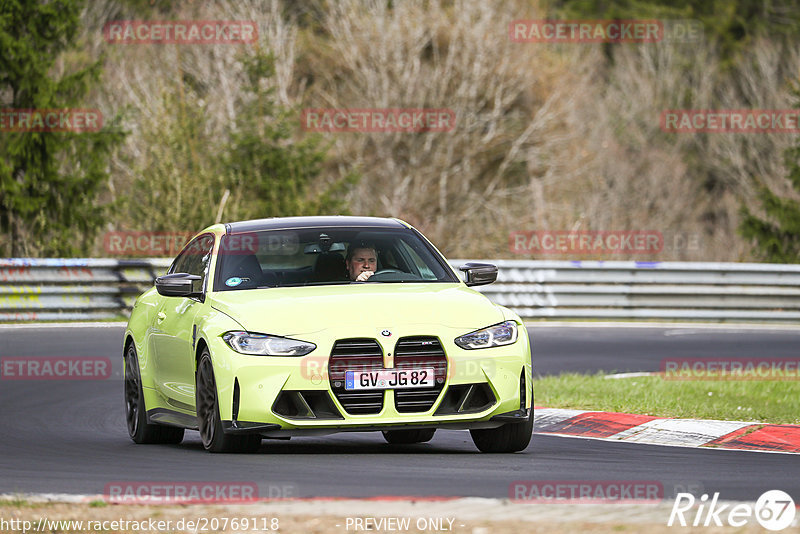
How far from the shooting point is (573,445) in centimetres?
1045

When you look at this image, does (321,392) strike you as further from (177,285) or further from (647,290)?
(647,290)

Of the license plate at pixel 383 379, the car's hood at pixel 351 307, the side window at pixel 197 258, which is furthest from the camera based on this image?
the side window at pixel 197 258

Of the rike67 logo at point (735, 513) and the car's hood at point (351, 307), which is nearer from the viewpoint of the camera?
the rike67 logo at point (735, 513)

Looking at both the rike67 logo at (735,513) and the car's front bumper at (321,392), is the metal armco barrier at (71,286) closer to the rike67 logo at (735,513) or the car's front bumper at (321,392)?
the car's front bumper at (321,392)

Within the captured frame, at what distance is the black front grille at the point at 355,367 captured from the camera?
8.84m

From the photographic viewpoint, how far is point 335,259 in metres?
10.2

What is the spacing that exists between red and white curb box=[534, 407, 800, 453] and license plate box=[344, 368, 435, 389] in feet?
8.54

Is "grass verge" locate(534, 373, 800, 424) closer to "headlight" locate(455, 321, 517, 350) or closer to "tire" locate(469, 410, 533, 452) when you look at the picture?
"tire" locate(469, 410, 533, 452)

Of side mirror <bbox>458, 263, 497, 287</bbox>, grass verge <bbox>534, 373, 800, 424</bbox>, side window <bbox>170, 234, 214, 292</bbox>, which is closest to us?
side mirror <bbox>458, 263, 497, 287</bbox>

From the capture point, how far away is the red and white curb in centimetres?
1050

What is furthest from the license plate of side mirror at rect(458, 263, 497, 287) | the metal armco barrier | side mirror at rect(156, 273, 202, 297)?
the metal armco barrier

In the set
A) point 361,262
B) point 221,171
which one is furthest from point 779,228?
point 361,262

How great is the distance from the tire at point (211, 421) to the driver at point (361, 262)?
4.29 ft

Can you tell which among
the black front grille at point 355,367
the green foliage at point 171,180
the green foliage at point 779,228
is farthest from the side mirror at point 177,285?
the green foliage at point 779,228
